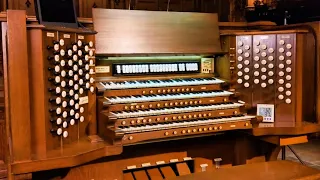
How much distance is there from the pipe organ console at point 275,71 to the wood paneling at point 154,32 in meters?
0.25

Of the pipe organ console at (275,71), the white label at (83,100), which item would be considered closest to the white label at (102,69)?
the white label at (83,100)

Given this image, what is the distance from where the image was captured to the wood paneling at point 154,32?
10.9 feet

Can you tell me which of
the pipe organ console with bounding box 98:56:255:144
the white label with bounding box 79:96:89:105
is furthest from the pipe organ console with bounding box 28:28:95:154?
the pipe organ console with bounding box 98:56:255:144

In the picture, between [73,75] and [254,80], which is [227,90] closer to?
[254,80]

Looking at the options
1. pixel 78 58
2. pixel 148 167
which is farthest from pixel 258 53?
pixel 78 58

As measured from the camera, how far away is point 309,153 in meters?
6.20

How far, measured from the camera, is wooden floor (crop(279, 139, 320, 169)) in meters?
5.66

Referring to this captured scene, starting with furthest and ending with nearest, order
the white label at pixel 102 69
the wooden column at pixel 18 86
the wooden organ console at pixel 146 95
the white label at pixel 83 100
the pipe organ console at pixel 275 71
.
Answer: the pipe organ console at pixel 275 71
the white label at pixel 102 69
the white label at pixel 83 100
the wooden organ console at pixel 146 95
the wooden column at pixel 18 86

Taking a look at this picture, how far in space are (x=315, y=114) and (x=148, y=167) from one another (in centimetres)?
162

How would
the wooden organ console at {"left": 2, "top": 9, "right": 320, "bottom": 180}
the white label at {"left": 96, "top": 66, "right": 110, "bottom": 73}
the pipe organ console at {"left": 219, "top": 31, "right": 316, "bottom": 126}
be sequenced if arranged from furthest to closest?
1. the pipe organ console at {"left": 219, "top": 31, "right": 316, "bottom": 126}
2. the white label at {"left": 96, "top": 66, "right": 110, "bottom": 73}
3. the wooden organ console at {"left": 2, "top": 9, "right": 320, "bottom": 180}

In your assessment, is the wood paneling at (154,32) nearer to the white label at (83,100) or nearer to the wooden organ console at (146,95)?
the wooden organ console at (146,95)

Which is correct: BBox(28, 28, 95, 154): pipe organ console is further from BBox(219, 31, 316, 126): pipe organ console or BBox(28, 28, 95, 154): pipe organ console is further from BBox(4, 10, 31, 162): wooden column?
BBox(219, 31, 316, 126): pipe organ console

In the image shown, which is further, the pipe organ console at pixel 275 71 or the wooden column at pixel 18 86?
the pipe organ console at pixel 275 71

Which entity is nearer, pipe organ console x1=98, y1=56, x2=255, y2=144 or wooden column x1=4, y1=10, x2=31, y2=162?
wooden column x1=4, y1=10, x2=31, y2=162
